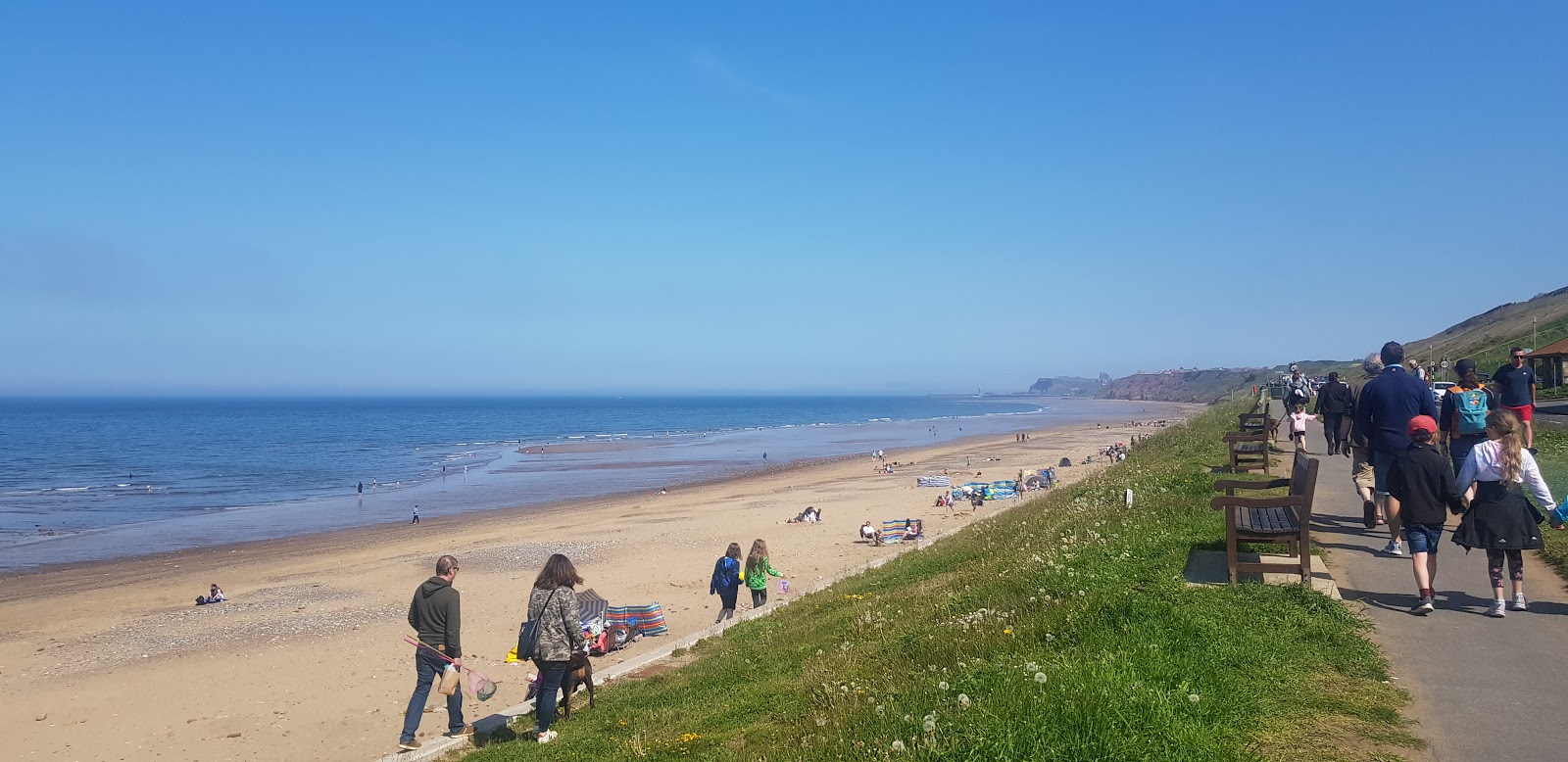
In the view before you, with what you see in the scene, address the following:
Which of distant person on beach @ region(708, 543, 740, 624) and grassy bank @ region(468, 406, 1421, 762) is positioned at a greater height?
grassy bank @ region(468, 406, 1421, 762)

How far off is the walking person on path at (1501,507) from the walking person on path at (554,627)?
22.7 ft

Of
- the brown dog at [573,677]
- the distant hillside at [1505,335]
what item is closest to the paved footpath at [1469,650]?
the brown dog at [573,677]

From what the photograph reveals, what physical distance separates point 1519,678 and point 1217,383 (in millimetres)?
206474

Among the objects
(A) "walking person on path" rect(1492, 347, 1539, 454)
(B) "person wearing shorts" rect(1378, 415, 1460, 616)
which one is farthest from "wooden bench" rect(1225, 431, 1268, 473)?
(B) "person wearing shorts" rect(1378, 415, 1460, 616)

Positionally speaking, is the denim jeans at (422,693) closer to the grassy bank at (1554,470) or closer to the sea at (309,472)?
the grassy bank at (1554,470)

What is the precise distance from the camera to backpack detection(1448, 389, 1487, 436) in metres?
8.82

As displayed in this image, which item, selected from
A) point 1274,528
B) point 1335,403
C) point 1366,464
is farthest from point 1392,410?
point 1335,403

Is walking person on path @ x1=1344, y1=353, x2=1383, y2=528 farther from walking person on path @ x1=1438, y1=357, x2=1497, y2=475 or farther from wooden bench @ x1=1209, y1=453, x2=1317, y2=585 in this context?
wooden bench @ x1=1209, y1=453, x2=1317, y2=585

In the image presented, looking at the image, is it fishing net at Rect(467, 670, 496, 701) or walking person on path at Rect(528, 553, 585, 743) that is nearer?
walking person on path at Rect(528, 553, 585, 743)

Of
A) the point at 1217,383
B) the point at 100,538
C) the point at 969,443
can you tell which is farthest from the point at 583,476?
the point at 1217,383

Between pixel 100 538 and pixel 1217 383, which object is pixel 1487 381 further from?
pixel 1217 383

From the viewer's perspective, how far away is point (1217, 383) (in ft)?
632

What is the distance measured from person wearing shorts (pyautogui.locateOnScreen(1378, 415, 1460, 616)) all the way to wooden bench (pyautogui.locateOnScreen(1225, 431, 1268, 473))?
24.6 ft

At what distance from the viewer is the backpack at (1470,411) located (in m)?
8.82
